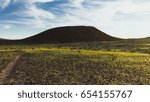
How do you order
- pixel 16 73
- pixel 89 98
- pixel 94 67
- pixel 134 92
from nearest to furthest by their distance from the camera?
1. pixel 89 98
2. pixel 134 92
3. pixel 16 73
4. pixel 94 67

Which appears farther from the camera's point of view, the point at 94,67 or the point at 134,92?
the point at 94,67

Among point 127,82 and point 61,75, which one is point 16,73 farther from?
point 127,82

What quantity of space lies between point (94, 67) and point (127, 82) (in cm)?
923

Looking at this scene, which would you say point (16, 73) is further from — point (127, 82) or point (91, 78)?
point (127, 82)

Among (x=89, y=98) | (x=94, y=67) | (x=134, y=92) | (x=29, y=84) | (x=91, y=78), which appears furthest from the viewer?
(x=94, y=67)

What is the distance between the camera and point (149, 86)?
31797 millimetres

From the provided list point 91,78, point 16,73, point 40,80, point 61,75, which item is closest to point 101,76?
point 91,78

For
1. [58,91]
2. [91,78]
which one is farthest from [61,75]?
[58,91]

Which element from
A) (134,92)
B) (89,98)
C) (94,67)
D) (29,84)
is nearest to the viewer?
(89,98)

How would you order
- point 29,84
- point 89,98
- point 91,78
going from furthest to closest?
1. point 91,78
2. point 29,84
3. point 89,98

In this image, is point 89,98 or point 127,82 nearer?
point 89,98

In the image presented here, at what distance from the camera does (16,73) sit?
3684cm

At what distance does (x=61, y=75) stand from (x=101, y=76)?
387 centimetres

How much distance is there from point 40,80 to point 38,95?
5.61m
